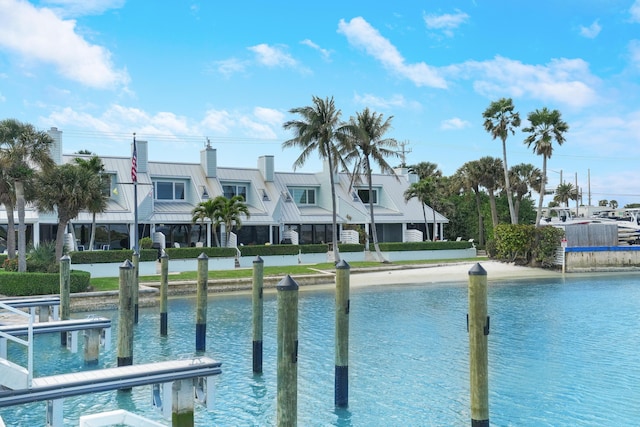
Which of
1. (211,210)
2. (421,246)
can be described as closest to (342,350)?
(211,210)

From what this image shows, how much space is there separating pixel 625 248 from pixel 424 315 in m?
27.2

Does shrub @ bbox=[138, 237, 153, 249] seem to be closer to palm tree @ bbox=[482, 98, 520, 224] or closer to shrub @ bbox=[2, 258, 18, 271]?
shrub @ bbox=[2, 258, 18, 271]

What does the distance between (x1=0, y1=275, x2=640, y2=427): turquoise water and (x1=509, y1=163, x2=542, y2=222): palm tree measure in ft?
101

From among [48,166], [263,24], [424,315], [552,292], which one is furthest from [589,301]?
[48,166]

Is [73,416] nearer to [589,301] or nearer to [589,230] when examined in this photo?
[589,301]

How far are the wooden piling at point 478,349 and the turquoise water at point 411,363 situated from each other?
71.6 inches

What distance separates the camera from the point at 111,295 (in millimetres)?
24078

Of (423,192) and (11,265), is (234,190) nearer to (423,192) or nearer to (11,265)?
(423,192)

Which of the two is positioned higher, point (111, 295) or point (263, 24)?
point (263, 24)

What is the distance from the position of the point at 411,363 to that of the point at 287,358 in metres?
6.85

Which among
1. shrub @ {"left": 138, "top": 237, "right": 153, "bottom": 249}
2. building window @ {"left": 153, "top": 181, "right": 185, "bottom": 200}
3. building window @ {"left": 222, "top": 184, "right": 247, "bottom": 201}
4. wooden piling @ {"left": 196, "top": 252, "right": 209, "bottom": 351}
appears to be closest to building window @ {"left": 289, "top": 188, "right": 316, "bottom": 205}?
building window @ {"left": 222, "top": 184, "right": 247, "bottom": 201}

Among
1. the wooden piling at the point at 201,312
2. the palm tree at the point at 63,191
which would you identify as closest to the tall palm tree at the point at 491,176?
the palm tree at the point at 63,191

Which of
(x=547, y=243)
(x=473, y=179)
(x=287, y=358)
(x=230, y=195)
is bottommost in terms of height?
(x=287, y=358)

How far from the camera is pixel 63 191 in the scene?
26078mm
